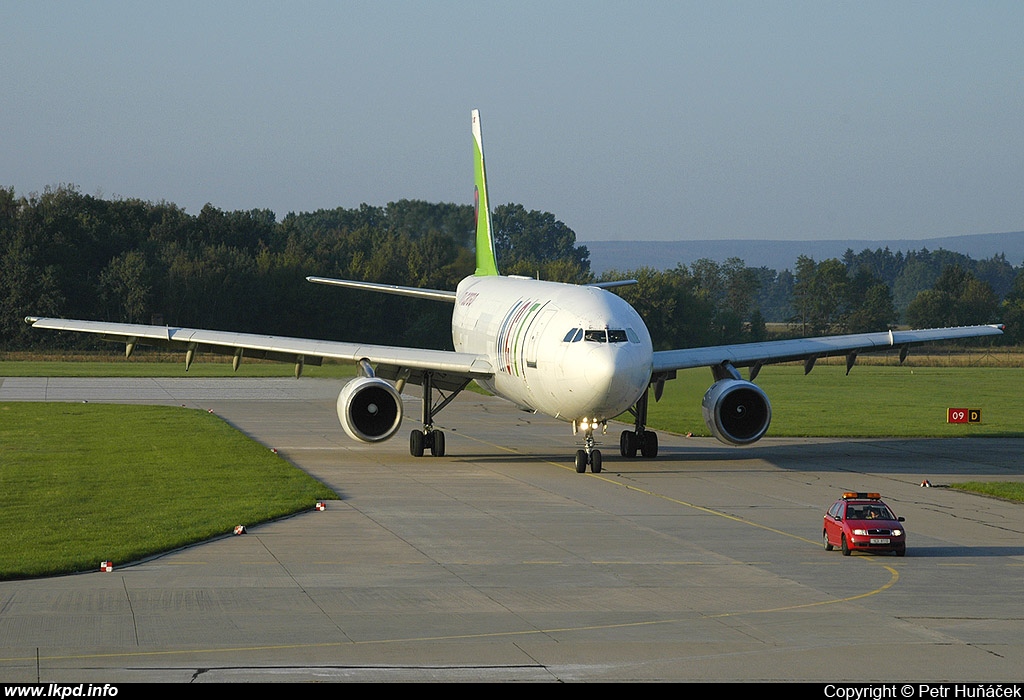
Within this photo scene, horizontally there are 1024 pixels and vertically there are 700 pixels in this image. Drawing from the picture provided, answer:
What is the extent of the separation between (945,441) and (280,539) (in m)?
26.8

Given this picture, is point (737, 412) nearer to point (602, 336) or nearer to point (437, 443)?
point (602, 336)

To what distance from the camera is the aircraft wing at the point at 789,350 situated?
1345 inches

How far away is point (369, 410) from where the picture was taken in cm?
3181

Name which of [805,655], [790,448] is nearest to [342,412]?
[790,448]

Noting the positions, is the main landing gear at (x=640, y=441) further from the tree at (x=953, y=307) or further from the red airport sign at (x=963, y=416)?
the tree at (x=953, y=307)

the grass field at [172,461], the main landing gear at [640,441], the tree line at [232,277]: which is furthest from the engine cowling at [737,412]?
the tree line at [232,277]

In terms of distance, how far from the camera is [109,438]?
37219mm

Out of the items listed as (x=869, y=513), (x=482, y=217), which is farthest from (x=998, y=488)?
(x=482, y=217)

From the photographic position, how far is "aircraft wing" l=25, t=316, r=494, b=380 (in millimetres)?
33469

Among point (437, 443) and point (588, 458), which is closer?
point (588, 458)

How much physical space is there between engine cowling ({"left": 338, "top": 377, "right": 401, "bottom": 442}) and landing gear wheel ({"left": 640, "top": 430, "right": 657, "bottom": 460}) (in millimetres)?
6849

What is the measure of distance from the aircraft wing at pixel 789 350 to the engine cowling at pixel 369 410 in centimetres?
706

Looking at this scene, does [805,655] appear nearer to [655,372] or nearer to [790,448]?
[655,372]

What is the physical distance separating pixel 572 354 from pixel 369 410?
20.8 ft
